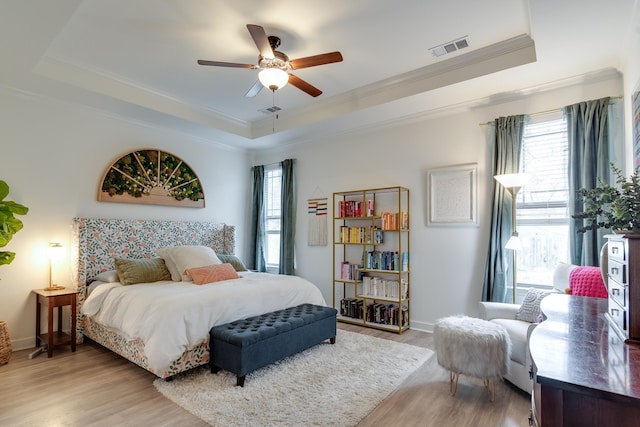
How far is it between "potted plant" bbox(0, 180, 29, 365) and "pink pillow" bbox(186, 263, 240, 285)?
1670mm

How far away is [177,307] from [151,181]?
2544 millimetres

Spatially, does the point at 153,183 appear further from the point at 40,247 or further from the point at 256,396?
the point at 256,396

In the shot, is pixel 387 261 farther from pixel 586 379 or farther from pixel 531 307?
pixel 586 379

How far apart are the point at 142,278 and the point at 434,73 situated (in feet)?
13.0

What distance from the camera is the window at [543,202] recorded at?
3395mm

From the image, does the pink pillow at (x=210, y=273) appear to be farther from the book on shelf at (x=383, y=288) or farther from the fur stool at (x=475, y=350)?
the fur stool at (x=475, y=350)

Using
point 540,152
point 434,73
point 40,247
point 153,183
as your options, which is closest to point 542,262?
point 540,152

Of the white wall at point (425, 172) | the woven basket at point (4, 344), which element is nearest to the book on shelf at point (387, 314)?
the white wall at point (425, 172)

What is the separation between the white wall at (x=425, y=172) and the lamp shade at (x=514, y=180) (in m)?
0.51

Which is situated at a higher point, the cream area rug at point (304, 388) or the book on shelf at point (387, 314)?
the book on shelf at point (387, 314)

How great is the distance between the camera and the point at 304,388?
269 cm


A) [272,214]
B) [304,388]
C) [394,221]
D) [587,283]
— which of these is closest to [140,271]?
[304,388]

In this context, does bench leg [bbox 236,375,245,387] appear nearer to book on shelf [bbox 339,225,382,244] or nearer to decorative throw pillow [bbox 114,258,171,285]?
decorative throw pillow [bbox 114,258,171,285]

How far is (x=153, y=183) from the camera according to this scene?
469 centimetres
